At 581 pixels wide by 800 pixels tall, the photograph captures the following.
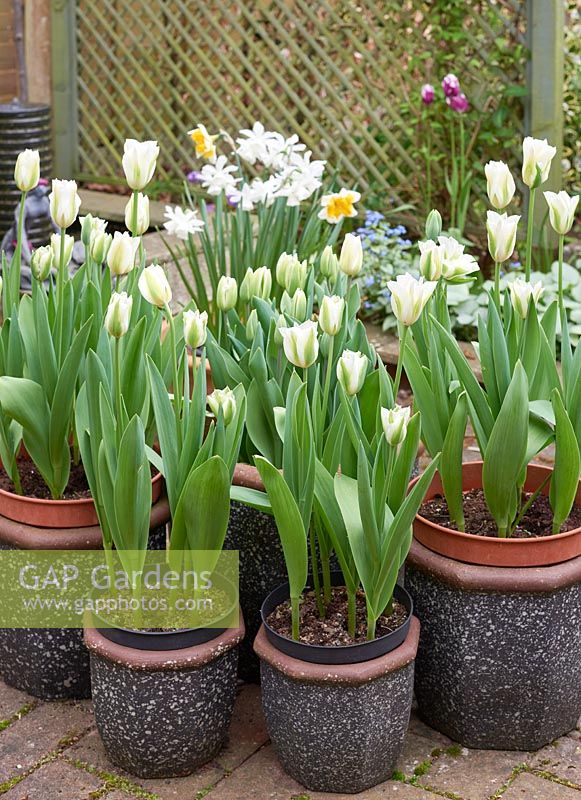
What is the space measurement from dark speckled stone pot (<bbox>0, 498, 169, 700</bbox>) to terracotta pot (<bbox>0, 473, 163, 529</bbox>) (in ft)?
0.04

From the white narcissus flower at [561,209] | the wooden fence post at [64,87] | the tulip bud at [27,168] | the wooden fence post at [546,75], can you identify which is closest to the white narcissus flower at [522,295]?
the white narcissus flower at [561,209]

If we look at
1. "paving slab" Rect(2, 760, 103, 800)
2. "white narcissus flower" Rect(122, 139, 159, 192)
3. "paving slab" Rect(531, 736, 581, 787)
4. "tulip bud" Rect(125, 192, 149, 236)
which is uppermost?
"white narcissus flower" Rect(122, 139, 159, 192)

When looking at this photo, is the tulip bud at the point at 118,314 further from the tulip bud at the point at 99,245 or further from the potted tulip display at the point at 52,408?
the tulip bud at the point at 99,245

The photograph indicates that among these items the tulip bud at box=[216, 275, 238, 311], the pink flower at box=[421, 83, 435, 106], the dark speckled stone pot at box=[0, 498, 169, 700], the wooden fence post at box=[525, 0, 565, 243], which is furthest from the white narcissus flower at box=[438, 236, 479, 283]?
the pink flower at box=[421, 83, 435, 106]

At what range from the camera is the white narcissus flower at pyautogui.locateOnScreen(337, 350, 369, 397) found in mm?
2004

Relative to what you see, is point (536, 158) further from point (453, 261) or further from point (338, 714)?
point (338, 714)

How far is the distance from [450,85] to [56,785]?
11.7 ft

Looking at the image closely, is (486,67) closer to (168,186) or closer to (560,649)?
(168,186)

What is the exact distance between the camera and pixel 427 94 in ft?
16.8

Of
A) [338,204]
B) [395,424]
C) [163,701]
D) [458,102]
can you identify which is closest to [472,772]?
[163,701]

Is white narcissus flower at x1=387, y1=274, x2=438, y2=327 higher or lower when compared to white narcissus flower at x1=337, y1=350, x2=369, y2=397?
higher

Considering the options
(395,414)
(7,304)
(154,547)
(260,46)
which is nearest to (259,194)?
(7,304)

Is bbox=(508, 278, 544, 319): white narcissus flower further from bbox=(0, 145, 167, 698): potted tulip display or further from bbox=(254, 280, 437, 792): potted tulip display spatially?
bbox=(0, 145, 167, 698): potted tulip display

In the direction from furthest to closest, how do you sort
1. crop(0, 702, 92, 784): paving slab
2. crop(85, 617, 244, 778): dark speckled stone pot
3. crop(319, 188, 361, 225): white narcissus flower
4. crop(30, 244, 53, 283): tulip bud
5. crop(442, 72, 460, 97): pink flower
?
crop(442, 72, 460, 97): pink flower < crop(319, 188, 361, 225): white narcissus flower < crop(30, 244, 53, 283): tulip bud < crop(0, 702, 92, 784): paving slab < crop(85, 617, 244, 778): dark speckled stone pot
